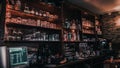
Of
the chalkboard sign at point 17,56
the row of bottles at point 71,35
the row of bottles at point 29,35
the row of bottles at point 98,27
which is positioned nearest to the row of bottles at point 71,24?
the row of bottles at point 71,35

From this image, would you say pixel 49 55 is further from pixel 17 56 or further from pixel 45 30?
pixel 17 56

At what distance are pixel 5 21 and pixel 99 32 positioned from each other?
5255mm

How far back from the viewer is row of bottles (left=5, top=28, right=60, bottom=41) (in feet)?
11.0

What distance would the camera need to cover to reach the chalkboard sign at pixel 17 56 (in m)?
2.78

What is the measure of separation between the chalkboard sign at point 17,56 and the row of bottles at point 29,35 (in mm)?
397

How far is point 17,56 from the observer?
288cm

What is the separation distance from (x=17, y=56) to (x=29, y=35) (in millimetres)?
960

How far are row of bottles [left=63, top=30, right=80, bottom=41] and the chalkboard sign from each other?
206cm

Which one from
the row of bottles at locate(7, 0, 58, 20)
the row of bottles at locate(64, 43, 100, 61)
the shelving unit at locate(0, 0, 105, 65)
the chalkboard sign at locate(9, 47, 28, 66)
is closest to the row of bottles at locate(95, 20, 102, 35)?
the row of bottles at locate(64, 43, 100, 61)

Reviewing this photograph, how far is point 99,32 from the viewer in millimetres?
7500

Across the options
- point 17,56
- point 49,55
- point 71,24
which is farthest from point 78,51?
point 17,56

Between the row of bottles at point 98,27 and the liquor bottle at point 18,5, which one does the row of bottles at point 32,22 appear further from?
the row of bottles at point 98,27

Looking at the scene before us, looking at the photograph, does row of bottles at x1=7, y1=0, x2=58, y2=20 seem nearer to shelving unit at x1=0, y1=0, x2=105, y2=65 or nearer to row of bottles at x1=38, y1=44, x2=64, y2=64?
shelving unit at x1=0, y1=0, x2=105, y2=65

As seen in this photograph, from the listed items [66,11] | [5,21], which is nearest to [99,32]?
[66,11]
